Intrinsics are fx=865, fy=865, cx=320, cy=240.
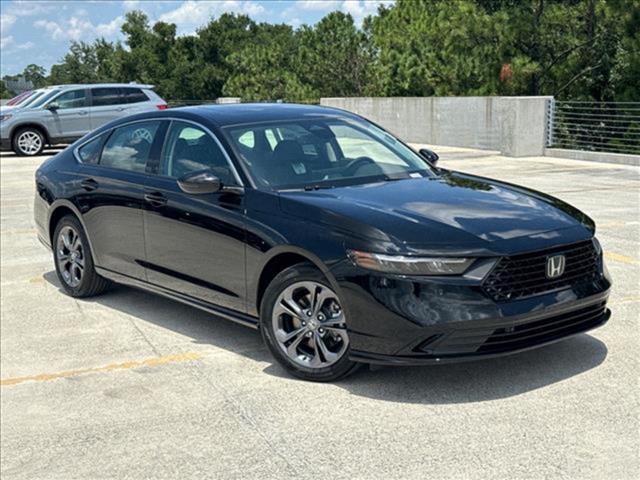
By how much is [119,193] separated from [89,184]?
55 centimetres

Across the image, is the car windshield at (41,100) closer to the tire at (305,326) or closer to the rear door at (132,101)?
the rear door at (132,101)

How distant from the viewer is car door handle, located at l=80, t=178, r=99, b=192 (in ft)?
22.5

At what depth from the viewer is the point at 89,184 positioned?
6.92 m

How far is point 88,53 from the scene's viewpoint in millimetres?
93375

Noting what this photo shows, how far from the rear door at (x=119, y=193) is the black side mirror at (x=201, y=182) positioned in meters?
0.83

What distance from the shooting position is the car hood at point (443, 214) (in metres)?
4.57

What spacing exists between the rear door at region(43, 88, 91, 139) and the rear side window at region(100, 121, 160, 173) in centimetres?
1647

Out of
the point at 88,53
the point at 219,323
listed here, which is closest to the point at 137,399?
the point at 219,323

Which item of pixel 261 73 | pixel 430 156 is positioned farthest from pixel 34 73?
pixel 430 156

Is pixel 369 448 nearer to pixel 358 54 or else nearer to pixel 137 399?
pixel 137 399

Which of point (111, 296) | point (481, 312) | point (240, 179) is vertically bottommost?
point (111, 296)

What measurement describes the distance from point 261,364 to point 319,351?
1.99 ft

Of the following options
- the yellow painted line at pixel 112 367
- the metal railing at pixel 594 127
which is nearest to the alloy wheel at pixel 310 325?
the yellow painted line at pixel 112 367

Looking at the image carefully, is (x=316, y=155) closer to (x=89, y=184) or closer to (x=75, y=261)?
(x=89, y=184)
